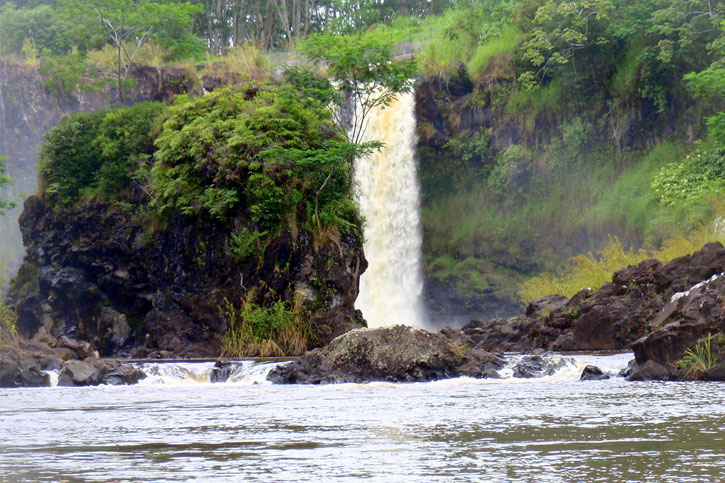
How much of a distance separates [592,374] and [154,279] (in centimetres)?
1412

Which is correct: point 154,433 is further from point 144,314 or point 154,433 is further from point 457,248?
point 457,248

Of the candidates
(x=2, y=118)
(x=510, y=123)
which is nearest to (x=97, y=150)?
(x=510, y=123)

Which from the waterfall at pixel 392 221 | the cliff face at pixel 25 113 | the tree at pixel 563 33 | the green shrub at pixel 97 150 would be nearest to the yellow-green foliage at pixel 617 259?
the waterfall at pixel 392 221

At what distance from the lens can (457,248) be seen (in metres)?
36.3

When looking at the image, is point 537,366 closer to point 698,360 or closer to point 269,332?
point 698,360

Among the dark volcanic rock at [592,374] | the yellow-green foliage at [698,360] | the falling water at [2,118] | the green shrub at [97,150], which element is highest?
the falling water at [2,118]

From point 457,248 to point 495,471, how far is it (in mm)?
30769

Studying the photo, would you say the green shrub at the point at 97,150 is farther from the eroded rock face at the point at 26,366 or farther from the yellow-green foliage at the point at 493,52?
the yellow-green foliage at the point at 493,52

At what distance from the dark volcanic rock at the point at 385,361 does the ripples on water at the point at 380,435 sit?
1.76 m

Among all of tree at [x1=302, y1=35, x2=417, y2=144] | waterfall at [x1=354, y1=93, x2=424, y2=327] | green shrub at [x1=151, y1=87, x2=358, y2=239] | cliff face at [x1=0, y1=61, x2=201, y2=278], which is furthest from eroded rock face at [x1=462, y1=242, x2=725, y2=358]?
cliff face at [x1=0, y1=61, x2=201, y2=278]

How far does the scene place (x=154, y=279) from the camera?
2595 centimetres

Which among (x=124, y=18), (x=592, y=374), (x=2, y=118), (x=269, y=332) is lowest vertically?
(x=592, y=374)

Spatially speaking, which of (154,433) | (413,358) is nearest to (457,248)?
(413,358)

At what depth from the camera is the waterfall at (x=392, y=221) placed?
32125 millimetres
